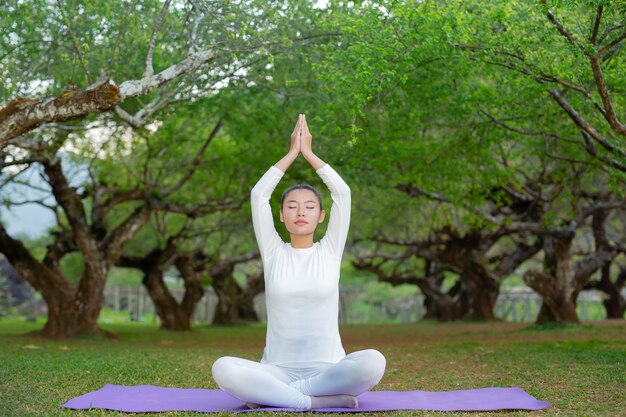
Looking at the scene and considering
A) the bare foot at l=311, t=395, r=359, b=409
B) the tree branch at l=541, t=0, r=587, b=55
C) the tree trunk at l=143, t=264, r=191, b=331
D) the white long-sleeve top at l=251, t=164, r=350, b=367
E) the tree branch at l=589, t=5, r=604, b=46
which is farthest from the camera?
the tree trunk at l=143, t=264, r=191, b=331

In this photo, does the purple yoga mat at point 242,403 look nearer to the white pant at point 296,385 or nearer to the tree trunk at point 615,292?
the white pant at point 296,385

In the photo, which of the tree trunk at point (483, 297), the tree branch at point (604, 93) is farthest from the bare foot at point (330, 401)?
the tree trunk at point (483, 297)

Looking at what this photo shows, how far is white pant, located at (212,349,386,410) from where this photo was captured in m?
5.93

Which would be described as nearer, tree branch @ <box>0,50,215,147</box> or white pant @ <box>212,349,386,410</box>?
white pant @ <box>212,349,386,410</box>

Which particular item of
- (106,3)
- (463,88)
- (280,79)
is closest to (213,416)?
(106,3)

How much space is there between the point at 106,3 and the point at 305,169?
7428mm

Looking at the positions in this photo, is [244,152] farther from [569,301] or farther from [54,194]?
[569,301]

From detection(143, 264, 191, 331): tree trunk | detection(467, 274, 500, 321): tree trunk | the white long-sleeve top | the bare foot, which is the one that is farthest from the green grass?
detection(467, 274, 500, 321): tree trunk

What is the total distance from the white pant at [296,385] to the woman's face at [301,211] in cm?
119

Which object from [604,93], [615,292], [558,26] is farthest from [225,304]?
[558,26]

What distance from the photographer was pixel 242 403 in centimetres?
653

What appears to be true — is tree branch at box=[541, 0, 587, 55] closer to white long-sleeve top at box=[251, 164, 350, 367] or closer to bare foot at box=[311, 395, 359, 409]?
white long-sleeve top at box=[251, 164, 350, 367]

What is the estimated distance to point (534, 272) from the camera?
18266 mm

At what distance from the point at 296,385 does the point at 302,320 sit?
544 mm
